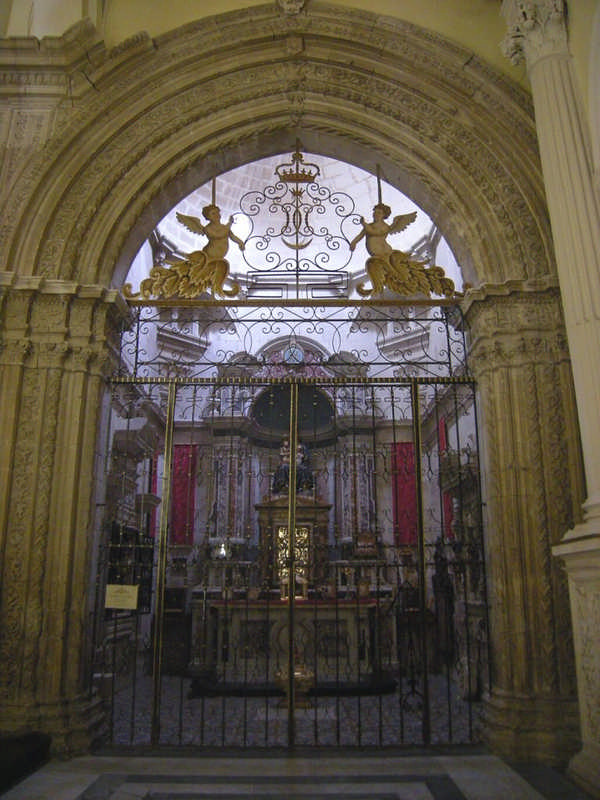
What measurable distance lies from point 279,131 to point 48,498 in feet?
14.4

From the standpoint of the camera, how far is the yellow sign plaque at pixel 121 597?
574 centimetres

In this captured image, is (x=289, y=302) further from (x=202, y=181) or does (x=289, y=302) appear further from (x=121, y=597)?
(x=121, y=597)

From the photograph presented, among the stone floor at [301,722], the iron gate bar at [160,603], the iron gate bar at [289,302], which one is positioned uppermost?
the iron gate bar at [289,302]

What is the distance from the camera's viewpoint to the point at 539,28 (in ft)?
18.7

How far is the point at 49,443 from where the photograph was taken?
226 inches

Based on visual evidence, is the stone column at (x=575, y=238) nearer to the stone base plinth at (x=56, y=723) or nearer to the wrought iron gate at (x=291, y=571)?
the wrought iron gate at (x=291, y=571)

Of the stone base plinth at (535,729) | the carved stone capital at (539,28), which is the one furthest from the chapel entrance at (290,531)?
the carved stone capital at (539,28)

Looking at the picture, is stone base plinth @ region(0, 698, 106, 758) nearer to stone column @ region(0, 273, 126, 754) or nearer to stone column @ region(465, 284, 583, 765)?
stone column @ region(0, 273, 126, 754)

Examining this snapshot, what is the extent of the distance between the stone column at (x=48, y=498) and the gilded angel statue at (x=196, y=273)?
0.73 meters

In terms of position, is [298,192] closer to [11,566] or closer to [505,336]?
[505,336]

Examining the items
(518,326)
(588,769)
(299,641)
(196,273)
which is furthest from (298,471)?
(588,769)

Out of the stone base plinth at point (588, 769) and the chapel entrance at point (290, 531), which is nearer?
the stone base plinth at point (588, 769)

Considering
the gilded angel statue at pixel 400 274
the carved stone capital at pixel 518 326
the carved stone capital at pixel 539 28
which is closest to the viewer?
the carved stone capital at pixel 539 28

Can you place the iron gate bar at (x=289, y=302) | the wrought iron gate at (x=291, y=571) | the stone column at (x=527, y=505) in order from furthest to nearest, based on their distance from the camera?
the iron gate bar at (x=289, y=302) < the wrought iron gate at (x=291, y=571) < the stone column at (x=527, y=505)
